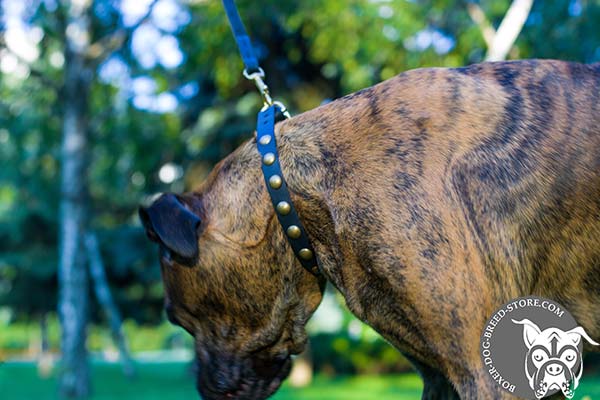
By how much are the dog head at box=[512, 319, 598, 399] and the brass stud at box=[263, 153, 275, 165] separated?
0.98 meters

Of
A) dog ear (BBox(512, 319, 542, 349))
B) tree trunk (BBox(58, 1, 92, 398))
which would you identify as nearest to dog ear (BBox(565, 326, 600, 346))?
dog ear (BBox(512, 319, 542, 349))

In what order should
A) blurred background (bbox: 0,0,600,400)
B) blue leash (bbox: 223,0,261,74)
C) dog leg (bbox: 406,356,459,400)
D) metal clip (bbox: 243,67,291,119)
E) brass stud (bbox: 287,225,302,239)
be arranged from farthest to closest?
blurred background (bbox: 0,0,600,400) < blue leash (bbox: 223,0,261,74) < metal clip (bbox: 243,67,291,119) < dog leg (bbox: 406,356,459,400) < brass stud (bbox: 287,225,302,239)

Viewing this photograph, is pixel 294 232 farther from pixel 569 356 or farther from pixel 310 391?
pixel 310 391

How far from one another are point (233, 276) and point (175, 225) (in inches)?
11.3

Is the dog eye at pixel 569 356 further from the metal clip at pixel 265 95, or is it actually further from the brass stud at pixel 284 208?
the metal clip at pixel 265 95

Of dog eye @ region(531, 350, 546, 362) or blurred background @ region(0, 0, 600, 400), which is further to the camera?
blurred background @ region(0, 0, 600, 400)

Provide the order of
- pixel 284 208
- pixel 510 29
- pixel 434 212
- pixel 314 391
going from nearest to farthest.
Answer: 1. pixel 434 212
2. pixel 284 208
3. pixel 510 29
4. pixel 314 391

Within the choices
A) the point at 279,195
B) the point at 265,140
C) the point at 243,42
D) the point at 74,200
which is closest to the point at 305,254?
the point at 279,195

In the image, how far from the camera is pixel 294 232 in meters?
2.41

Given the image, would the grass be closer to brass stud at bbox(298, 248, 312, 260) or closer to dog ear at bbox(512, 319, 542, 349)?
brass stud at bbox(298, 248, 312, 260)

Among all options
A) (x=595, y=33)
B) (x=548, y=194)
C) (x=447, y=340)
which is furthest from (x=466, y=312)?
(x=595, y=33)

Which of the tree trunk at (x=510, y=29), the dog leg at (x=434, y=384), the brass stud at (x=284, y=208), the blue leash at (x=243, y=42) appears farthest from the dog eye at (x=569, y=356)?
the tree trunk at (x=510, y=29)

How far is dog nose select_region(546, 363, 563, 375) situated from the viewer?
6.90 ft

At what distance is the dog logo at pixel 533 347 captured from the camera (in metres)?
1.99
